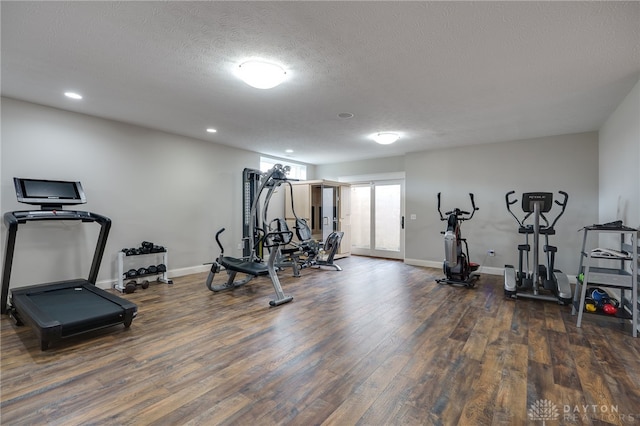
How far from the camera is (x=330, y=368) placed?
239cm

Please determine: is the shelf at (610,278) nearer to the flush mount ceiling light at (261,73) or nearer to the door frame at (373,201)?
the flush mount ceiling light at (261,73)

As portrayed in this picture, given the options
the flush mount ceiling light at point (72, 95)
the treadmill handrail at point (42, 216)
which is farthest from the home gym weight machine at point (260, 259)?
the flush mount ceiling light at point (72, 95)

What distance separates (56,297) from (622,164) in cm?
695

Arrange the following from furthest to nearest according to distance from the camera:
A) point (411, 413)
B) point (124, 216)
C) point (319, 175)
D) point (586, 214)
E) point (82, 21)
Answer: point (319, 175) → point (586, 214) → point (124, 216) → point (82, 21) → point (411, 413)

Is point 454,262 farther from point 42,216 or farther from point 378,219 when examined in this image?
point 42,216

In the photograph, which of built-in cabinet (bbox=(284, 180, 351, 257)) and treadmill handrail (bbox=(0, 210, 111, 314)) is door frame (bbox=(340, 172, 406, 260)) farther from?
treadmill handrail (bbox=(0, 210, 111, 314))

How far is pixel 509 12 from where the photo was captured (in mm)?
2104

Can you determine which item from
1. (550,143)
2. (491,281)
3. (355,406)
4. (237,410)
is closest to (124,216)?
(237,410)

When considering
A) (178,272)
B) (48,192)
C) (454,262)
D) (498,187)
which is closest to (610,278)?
(454,262)

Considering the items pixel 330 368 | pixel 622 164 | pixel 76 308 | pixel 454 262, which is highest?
pixel 622 164

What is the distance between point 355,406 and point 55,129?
16.9 ft

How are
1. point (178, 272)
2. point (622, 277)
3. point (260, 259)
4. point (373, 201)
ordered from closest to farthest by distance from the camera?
point (622, 277), point (260, 259), point (178, 272), point (373, 201)

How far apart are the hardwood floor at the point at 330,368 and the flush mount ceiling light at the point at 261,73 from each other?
8.21 feet

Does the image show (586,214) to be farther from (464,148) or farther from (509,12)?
(509,12)
